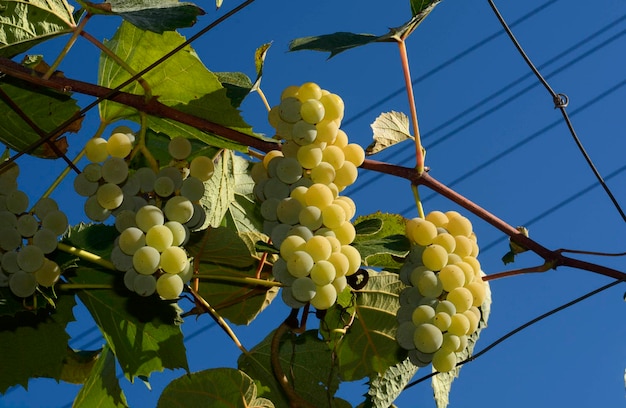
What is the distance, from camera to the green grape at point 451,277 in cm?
79

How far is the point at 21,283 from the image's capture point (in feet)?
2.37

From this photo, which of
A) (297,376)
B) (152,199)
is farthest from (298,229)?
(297,376)

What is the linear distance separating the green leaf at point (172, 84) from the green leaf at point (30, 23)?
75mm

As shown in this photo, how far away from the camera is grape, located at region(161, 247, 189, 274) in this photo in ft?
2.31

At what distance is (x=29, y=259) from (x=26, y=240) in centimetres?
6

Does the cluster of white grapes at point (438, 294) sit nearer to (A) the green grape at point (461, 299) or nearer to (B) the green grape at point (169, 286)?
(A) the green grape at point (461, 299)

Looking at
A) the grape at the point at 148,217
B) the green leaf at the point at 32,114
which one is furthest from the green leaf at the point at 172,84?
the grape at the point at 148,217

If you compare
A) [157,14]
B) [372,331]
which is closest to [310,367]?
[372,331]

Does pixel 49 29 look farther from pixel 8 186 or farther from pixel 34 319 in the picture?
pixel 34 319

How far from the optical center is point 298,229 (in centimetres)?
75

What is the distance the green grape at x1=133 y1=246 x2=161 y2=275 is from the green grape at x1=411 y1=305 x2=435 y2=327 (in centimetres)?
24

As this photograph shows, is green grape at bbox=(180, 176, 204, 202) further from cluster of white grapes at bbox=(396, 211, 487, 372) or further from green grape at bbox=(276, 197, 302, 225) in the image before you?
cluster of white grapes at bbox=(396, 211, 487, 372)

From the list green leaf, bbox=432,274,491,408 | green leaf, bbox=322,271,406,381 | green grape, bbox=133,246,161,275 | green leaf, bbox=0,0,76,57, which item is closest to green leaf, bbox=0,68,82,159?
green leaf, bbox=0,0,76,57

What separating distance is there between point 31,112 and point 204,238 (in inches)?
8.6
